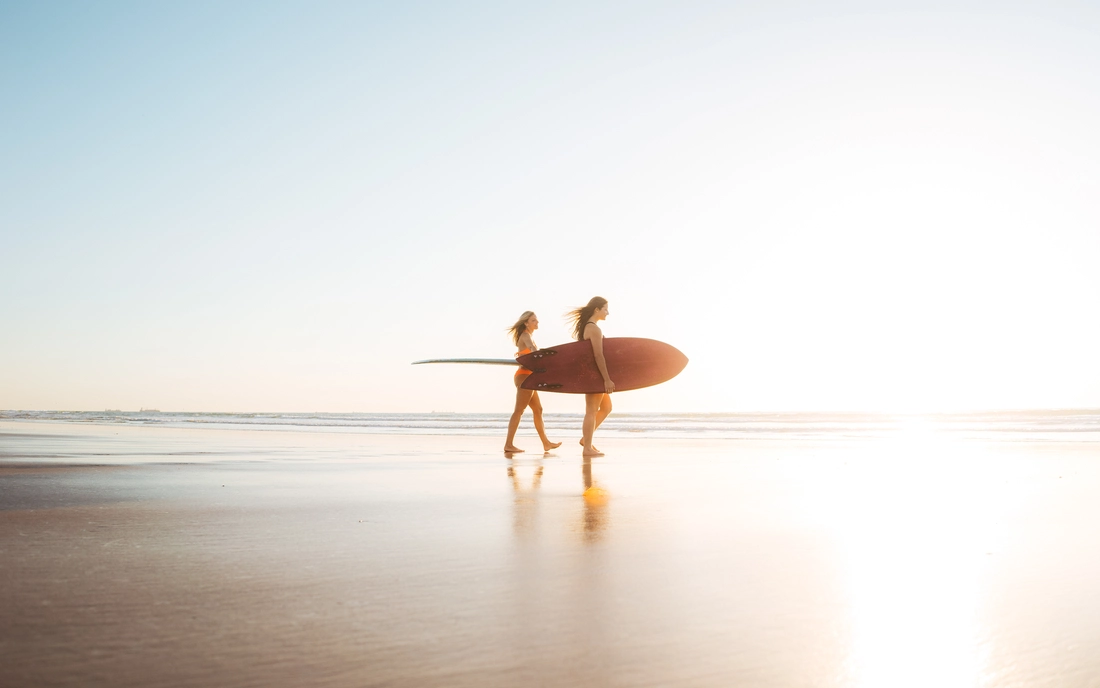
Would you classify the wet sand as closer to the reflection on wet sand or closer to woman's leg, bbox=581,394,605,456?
the reflection on wet sand

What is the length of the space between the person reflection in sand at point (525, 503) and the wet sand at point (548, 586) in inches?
1.2

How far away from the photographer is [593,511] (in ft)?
14.0

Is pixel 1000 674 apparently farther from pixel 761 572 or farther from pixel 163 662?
pixel 163 662

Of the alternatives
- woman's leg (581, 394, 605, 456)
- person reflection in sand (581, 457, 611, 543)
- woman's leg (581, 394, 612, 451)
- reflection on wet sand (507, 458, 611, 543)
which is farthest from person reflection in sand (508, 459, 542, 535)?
woman's leg (581, 394, 612, 451)

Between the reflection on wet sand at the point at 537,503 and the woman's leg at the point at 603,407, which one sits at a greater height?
the woman's leg at the point at 603,407

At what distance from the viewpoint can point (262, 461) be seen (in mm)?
8102

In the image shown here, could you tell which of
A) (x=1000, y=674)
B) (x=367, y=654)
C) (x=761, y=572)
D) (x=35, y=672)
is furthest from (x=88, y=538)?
(x=1000, y=674)

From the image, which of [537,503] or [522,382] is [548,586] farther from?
[522,382]

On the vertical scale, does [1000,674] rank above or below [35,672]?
below

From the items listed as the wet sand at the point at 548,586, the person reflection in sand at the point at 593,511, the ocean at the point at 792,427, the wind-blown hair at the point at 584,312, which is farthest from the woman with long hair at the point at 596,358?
the ocean at the point at 792,427

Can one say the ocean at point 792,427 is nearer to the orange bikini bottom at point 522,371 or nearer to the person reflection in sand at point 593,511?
the orange bikini bottom at point 522,371

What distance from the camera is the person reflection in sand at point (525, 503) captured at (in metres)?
3.74

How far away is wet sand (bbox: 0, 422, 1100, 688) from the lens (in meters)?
1.72

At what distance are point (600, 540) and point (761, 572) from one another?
2.67 feet
